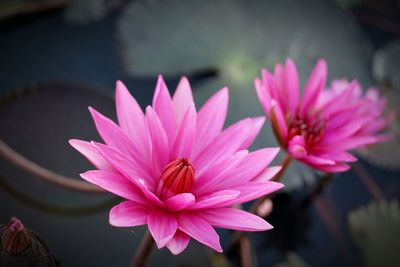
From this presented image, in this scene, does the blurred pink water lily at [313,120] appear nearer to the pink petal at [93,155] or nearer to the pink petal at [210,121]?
the pink petal at [210,121]

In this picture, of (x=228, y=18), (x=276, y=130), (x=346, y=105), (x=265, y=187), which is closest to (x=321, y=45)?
(x=228, y=18)

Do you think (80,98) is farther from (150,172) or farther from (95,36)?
(150,172)

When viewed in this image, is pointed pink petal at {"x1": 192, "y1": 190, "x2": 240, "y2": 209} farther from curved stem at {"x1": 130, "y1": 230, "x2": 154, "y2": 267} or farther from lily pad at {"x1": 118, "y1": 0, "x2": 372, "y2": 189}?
lily pad at {"x1": 118, "y1": 0, "x2": 372, "y2": 189}

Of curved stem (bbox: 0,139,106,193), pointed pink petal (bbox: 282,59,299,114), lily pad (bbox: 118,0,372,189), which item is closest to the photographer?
pointed pink petal (bbox: 282,59,299,114)

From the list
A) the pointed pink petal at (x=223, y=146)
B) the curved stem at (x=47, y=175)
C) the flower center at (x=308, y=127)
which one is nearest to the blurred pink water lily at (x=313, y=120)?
the flower center at (x=308, y=127)

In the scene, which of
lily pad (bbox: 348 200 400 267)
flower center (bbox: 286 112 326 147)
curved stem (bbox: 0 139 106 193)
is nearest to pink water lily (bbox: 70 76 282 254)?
flower center (bbox: 286 112 326 147)

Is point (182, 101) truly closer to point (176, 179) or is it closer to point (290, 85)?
point (176, 179)
